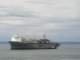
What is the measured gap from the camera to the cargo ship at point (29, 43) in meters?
124

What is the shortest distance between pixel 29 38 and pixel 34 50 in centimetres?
698

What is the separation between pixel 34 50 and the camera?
5330 inches

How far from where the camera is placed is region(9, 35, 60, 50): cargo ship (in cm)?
12412

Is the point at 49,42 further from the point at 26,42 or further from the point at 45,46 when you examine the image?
the point at 26,42

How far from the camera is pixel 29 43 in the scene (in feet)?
419

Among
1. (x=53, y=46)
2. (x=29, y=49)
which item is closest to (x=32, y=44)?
(x=29, y=49)

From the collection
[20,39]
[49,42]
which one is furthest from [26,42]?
[49,42]

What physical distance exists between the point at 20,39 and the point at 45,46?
1211 centimetres

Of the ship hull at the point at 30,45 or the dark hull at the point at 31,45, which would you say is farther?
the dark hull at the point at 31,45

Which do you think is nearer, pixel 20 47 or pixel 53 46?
pixel 20 47

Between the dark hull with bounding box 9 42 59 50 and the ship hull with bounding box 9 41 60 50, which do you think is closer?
the ship hull with bounding box 9 41 60 50

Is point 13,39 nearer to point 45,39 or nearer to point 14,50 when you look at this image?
point 14,50

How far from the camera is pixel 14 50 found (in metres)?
128

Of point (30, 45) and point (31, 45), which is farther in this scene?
point (31, 45)
